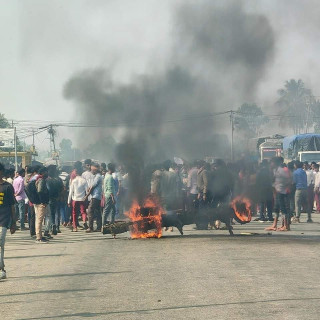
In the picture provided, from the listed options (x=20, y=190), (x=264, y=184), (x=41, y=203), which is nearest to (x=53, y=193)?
(x=41, y=203)

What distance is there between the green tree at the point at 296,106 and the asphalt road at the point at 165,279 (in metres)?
57.0

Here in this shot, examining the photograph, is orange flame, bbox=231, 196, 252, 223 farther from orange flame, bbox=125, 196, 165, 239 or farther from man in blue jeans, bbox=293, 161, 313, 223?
man in blue jeans, bbox=293, 161, 313, 223

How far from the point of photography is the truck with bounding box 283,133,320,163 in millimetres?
40906

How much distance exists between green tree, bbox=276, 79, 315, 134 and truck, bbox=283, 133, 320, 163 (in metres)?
27.5

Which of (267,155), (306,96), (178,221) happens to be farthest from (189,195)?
(306,96)

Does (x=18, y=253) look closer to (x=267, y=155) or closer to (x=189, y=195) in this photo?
(x=189, y=195)

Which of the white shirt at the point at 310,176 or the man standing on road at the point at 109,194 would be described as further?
the white shirt at the point at 310,176

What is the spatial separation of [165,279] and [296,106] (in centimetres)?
9017

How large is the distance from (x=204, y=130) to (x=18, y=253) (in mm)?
10195

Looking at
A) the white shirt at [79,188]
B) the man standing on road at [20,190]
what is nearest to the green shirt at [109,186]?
the white shirt at [79,188]

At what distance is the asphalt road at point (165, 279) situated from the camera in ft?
29.3

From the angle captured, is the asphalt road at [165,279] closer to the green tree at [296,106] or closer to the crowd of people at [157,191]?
the crowd of people at [157,191]

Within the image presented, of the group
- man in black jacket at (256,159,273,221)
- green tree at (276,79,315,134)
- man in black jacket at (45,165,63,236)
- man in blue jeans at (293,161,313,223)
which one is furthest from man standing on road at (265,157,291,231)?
green tree at (276,79,315,134)

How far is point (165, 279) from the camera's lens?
447 inches
